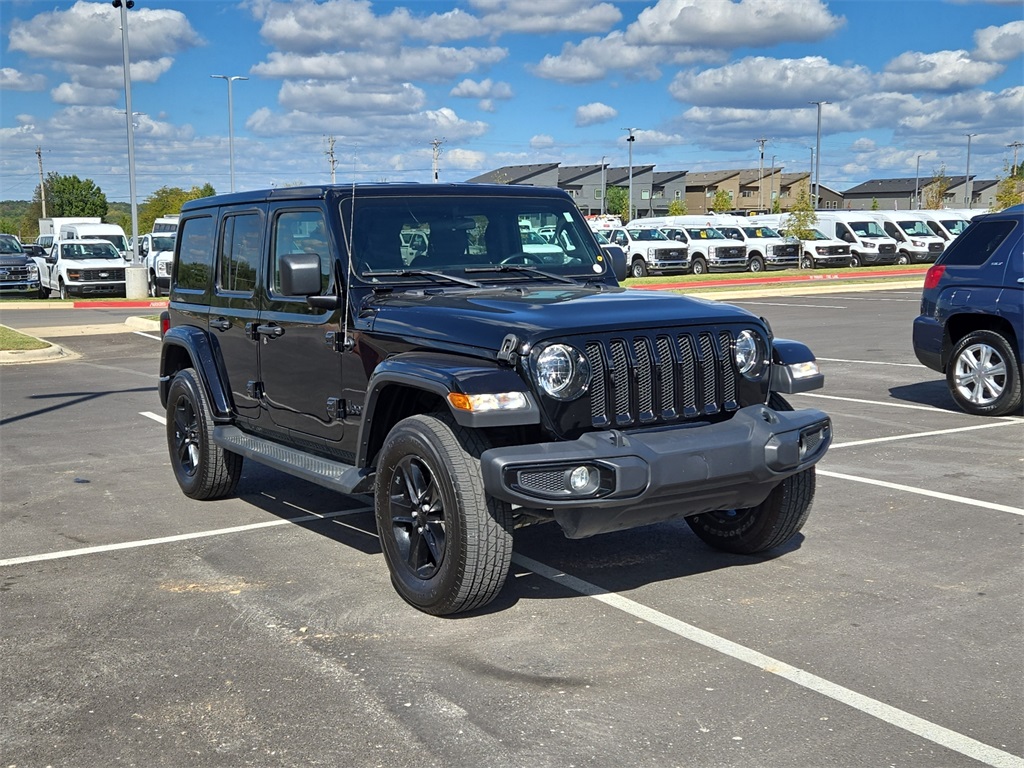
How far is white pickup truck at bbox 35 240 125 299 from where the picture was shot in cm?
3122

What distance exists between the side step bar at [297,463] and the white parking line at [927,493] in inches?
145

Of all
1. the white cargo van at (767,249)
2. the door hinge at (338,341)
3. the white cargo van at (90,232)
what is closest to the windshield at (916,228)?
the white cargo van at (767,249)

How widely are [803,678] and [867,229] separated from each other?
4430 centimetres

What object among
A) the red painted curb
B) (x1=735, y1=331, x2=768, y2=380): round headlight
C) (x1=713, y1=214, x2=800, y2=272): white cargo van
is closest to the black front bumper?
(x1=735, y1=331, x2=768, y2=380): round headlight

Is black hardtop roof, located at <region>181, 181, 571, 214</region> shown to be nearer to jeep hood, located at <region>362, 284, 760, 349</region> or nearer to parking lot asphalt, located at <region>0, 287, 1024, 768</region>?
jeep hood, located at <region>362, 284, 760, 349</region>

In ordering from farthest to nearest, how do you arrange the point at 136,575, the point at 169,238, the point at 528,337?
the point at 169,238 → the point at 136,575 → the point at 528,337

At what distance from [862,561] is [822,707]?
199cm

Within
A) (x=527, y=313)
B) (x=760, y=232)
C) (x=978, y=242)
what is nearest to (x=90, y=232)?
(x=760, y=232)

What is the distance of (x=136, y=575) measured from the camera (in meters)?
5.93

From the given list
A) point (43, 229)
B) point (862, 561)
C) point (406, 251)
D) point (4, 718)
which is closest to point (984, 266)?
point (862, 561)

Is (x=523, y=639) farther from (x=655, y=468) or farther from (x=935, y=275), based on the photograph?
(x=935, y=275)

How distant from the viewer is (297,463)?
6.22 m

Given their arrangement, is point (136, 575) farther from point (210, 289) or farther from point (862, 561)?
point (862, 561)

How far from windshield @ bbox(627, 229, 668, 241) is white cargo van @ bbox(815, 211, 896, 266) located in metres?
7.31
